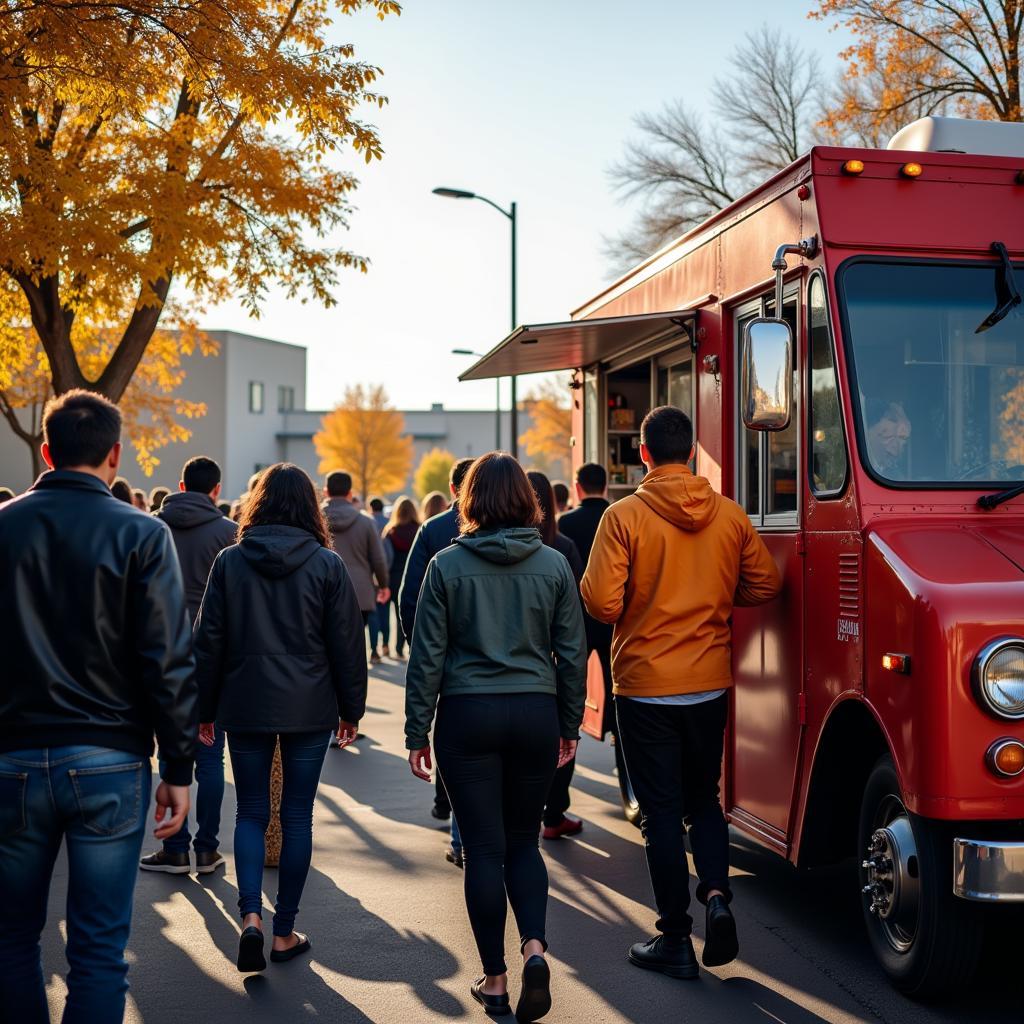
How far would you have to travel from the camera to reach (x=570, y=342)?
8.46 m

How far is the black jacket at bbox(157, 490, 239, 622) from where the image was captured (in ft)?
24.3

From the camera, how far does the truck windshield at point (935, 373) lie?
5.30 metres

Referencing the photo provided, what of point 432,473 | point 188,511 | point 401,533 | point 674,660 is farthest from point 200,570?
point 432,473

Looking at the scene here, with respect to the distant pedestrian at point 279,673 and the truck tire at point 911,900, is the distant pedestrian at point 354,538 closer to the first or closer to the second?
the distant pedestrian at point 279,673

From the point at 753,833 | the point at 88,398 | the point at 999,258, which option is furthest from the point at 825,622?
the point at 88,398

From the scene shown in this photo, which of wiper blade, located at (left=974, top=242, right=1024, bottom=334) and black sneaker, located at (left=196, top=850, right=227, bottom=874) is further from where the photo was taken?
black sneaker, located at (left=196, top=850, right=227, bottom=874)

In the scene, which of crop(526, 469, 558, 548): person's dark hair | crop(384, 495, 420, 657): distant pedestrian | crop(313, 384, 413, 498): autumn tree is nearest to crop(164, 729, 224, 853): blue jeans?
crop(526, 469, 558, 548): person's dark hair

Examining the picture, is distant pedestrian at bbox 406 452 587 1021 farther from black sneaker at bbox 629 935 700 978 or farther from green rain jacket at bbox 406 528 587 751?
black sneaker at bbox 629 935 700 978

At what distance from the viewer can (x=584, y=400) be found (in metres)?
9.84

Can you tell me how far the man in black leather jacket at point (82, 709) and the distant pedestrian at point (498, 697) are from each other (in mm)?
1199

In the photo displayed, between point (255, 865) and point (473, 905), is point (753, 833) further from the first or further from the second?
point (255, 865)

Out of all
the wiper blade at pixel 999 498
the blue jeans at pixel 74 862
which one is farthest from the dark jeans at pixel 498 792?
the wiper blade at pixel 999 498

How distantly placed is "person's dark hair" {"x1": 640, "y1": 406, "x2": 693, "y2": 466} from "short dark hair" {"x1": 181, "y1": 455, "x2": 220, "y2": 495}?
2843mm

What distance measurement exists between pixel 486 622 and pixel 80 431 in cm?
162
